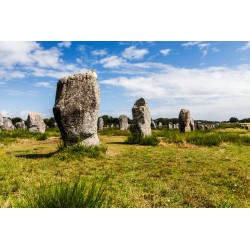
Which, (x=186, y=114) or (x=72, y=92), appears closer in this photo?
(x=72, y=92)

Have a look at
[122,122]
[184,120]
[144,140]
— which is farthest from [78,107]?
[122,122]

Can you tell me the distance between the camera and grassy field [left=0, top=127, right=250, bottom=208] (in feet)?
13.9

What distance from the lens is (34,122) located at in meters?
28.5

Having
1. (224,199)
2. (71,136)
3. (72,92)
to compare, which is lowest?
(224,199)

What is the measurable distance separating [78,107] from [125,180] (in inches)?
189

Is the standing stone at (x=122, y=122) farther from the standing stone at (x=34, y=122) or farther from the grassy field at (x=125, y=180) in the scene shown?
the grassy field at (x=125, y=180)

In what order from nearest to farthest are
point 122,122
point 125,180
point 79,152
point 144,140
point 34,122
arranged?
point 125,180 → point 79,152 → point 144,140 → point 34,122 → point 122,122

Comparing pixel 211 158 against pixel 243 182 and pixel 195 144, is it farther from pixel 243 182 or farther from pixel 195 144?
pixel 195 144

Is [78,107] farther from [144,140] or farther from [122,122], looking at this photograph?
[122,122]

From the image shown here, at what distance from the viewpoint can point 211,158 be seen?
10.6 meters

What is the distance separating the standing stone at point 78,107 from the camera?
11188mm

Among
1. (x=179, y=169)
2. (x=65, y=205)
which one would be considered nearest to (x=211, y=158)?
(x=179, y=169)

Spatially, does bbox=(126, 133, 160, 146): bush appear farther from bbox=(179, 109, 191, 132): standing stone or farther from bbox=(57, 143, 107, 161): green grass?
bbox=(179, 109, 191, 132): standing stone

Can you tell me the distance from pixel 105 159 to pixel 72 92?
9.30ft
